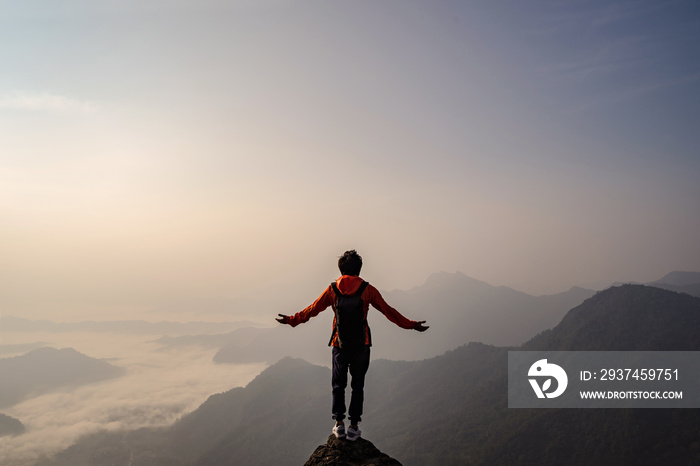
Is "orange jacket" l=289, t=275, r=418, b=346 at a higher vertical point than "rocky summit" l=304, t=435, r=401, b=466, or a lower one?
higher

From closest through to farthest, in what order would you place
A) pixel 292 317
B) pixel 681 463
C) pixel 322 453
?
pixel 322 453 → pixel 292 317 → pixel 681 463

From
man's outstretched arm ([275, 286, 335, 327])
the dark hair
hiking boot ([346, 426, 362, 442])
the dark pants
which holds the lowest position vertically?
hiking boot ([346, 426, 362, 442])

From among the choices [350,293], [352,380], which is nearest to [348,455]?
[352,380]

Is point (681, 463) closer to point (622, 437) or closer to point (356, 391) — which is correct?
point (622, 437)

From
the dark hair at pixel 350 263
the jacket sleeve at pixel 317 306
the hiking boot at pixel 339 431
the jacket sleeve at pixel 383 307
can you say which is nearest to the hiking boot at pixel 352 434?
the hiking boot at pixel 339 431

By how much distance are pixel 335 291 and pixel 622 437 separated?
246 meters

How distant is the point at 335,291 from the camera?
994cm

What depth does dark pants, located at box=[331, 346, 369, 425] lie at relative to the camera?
389 inches

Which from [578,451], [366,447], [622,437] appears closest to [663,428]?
[622,437]

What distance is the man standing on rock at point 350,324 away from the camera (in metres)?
9.84

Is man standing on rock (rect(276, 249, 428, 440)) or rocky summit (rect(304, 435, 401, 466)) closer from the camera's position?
rocky summit (rect(304, 435, 401, 466))

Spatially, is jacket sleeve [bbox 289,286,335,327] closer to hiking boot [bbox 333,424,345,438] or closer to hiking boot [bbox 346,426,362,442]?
hiking boot [bbox 333,424,345,438]

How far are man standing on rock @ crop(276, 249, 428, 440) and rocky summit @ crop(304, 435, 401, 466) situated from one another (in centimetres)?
21

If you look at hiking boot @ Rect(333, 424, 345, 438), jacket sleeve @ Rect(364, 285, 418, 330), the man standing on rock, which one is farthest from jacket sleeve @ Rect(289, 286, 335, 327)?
hiking boot @ Rect(333, 424, 345, 438)
